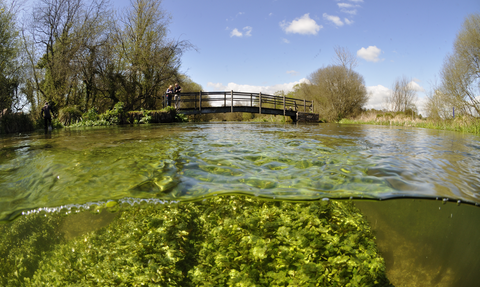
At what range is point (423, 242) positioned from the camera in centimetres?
265

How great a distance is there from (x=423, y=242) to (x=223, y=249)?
2166 millimetres

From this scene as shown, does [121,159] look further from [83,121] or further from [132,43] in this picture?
[132,43]

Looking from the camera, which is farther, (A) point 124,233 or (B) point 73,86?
(B) point 73,86

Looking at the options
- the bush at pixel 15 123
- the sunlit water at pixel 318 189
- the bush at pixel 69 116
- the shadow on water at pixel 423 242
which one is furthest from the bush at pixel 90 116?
the shadow on water at pixel 423 242

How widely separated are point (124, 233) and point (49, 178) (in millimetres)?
1310

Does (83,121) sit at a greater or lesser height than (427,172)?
greater

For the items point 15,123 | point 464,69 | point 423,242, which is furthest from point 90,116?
point 464,69

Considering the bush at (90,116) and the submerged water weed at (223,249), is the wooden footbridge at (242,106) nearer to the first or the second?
the bush at (90,116)

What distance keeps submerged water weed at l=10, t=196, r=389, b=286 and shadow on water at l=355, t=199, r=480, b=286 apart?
273 mm

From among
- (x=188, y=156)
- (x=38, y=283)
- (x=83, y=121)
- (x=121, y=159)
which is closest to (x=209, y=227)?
(x=38, y=283)

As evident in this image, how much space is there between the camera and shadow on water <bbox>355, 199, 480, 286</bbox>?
8.27 feet

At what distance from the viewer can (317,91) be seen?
29.0m

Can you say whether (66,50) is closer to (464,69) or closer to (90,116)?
(90,116)

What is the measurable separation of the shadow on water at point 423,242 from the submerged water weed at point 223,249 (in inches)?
10.8
